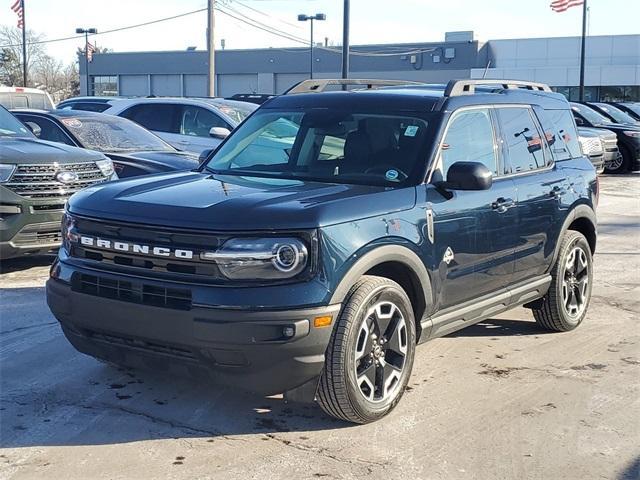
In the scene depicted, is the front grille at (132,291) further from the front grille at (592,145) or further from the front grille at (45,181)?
the front grille at (592,145)

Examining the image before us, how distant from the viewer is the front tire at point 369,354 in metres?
4.17

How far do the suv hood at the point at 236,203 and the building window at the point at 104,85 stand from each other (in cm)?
7273

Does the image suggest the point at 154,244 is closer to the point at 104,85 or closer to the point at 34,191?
the point at 34,191

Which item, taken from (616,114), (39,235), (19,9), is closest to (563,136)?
(39,235)

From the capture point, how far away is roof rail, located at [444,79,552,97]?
5457mm

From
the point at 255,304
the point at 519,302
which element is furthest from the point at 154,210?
the point at 519,302

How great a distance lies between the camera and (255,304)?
391cm

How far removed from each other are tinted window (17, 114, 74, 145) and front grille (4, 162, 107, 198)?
203 cm

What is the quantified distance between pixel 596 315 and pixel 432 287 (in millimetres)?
2953

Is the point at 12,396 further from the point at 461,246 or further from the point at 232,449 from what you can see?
the point at 461,246

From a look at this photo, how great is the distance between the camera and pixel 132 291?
416cm

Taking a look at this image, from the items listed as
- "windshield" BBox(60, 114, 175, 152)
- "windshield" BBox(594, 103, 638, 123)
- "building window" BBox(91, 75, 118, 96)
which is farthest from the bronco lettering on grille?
"building window" BBox(91, 75, 118, 96)

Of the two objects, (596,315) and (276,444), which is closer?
(276,444)

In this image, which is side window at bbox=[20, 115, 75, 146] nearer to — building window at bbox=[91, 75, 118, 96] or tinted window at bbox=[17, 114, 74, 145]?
tinted window at bbox=[17, 114, 74, 145]
